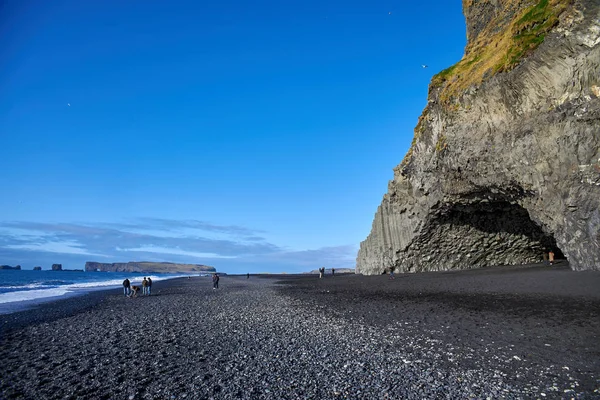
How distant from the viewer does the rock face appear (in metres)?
22.2

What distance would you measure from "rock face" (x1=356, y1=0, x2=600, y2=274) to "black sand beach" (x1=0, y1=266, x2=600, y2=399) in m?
7.80

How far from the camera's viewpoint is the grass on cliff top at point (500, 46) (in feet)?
83.0

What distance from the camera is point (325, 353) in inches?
426

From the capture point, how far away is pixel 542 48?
23.5m

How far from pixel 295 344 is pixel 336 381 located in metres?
3.81

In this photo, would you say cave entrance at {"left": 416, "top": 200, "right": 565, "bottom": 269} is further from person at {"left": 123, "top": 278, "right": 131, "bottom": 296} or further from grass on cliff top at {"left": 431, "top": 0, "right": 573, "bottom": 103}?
person at {"left": 123, "top": 278, "right": 131, "bottom": 296}

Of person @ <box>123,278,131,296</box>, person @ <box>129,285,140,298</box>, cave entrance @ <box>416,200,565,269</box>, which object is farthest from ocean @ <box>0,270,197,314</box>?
cave entrance @ <box>416,200,565,269</box>

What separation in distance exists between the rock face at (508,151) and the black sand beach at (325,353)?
780cm

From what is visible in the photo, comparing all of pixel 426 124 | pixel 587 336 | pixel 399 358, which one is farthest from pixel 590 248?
pixel 399 358

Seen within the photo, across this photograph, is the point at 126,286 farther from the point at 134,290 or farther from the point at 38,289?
the point at 38,289

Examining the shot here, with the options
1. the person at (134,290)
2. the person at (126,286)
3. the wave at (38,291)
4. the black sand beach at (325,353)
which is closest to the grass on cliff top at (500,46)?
the black sand beach at (325,353)

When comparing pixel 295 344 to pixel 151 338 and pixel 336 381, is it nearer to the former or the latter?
pixel 336 381

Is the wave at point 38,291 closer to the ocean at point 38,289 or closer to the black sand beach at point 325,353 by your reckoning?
the ocean at point 38,289

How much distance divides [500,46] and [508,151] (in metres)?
10.8
